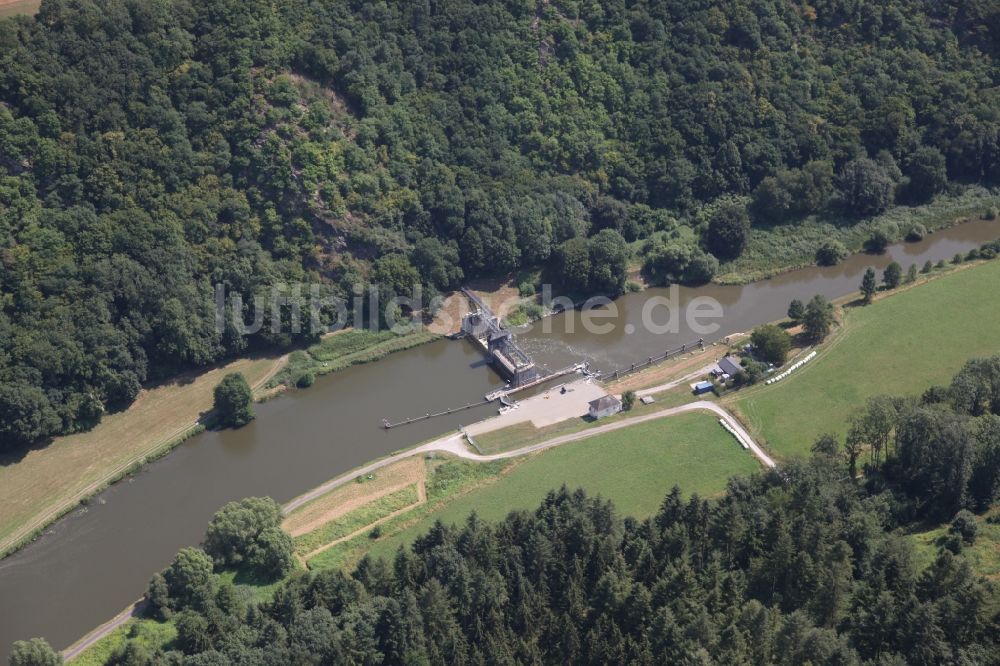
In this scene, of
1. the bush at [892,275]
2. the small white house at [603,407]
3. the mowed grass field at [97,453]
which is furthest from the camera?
the bush at [892,275]

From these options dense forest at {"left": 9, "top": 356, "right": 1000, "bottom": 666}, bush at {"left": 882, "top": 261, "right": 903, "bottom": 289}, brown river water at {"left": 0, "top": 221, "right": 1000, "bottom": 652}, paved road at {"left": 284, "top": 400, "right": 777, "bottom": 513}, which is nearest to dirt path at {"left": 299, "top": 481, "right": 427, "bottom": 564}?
dense forest at {"left": 9, "top": 356, "right": 1000, "bottom": 666}

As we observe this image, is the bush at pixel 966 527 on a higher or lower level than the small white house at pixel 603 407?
lower

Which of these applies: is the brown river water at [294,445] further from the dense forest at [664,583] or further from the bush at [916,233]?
the dense forest at [664,583]

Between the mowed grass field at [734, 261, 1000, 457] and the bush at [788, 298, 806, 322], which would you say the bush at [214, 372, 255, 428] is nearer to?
the mowed grass field at [734, 261, 1000, 457]

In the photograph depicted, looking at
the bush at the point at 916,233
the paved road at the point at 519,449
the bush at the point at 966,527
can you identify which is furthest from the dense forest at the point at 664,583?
the bush at the point at 916,233

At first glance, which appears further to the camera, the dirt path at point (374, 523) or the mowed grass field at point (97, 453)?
the mowed grass field at point (97, 453)

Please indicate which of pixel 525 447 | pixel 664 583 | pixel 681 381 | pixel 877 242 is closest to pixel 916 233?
pixel 877 242

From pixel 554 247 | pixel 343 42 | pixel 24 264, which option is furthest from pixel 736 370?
pixel 24 264

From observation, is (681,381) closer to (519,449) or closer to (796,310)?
(796,310)
